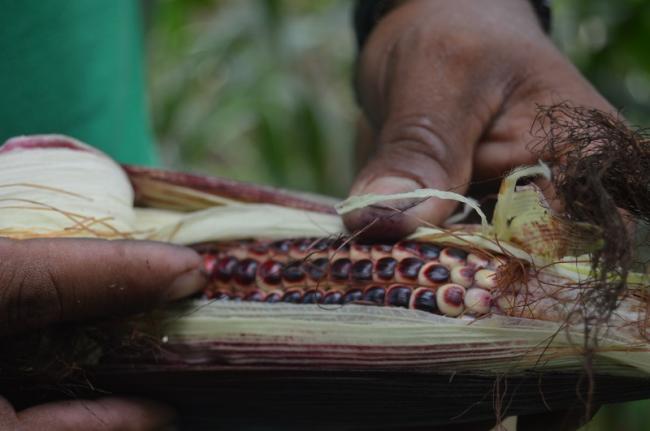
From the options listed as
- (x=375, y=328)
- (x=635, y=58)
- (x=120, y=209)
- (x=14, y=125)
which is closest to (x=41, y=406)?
(x=120, y=209)

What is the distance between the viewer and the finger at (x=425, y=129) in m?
0.87

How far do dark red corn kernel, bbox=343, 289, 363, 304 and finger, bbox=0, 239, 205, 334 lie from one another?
8.2 inches

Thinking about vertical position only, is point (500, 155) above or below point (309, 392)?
above

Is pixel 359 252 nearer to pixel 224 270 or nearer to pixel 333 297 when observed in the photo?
pixel 333 297

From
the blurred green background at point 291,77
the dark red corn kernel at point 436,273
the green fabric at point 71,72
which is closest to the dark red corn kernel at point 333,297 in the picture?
the dark red corn kernel at point 436,273

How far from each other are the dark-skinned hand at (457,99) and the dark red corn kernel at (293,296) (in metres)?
0.11

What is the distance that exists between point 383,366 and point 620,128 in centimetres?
36

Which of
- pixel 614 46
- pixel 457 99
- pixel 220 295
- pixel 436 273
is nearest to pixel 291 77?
pixel 614 46

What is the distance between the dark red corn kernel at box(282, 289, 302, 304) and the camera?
846 mm

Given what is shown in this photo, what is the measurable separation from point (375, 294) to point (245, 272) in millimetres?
191

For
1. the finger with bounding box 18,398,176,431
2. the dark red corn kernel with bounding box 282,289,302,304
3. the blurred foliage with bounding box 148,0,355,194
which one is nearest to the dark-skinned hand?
the dark red corn kernel with bounding box 282,289,302,304

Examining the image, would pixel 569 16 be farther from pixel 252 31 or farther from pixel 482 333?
pixel 482 333

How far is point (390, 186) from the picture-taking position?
87 centimetres

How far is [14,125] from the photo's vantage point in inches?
44.1
